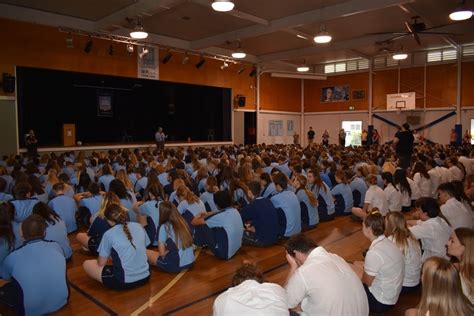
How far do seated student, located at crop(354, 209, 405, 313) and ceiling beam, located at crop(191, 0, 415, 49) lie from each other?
9.43 m

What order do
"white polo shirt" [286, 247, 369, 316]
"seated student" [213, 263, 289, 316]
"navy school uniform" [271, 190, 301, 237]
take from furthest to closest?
"navy school uniform" [271, 190, 301, 237], "white polo shirt" [286, 247, 369, 316], "seated student" [213, 263, 289, 316]

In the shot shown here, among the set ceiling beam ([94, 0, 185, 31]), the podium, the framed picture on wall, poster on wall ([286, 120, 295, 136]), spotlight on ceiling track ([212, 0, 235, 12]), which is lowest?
the podium

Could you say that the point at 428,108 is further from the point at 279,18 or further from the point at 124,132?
the point at 124,132

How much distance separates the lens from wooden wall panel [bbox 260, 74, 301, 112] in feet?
75.5

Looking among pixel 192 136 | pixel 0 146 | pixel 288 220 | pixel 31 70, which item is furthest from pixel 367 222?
pixel 192 136

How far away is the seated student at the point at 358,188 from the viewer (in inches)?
314

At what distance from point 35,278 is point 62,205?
2.56 metres

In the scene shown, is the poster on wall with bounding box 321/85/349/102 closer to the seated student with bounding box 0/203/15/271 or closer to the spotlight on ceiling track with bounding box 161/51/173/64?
the spotlight on ceiling track with bounding box 161/51/173/64

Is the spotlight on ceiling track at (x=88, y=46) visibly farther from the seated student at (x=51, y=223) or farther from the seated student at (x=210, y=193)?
the seated student at (x=51, y=223)

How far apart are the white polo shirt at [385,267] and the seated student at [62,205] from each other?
178 inches

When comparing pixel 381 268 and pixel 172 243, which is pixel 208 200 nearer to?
pixel 172 243

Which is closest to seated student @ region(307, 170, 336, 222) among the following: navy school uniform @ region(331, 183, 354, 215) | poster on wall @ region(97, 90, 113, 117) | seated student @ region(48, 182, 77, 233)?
navy school uniform @ region(331, 183, 354, 215)

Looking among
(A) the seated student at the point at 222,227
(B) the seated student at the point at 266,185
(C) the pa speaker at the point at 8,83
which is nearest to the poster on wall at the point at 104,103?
(C) the pa speaker at the point at 8,83

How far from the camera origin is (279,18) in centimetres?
1402
